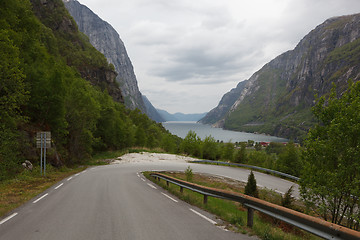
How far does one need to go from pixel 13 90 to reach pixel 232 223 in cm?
1730

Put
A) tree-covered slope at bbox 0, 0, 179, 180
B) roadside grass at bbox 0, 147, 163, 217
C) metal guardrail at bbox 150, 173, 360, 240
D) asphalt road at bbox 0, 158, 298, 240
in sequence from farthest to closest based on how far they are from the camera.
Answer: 1. tree-covered slope at bbox 0, 0, 179, 180
2. roadside grass at bbox 0, 147, 163, 217
3. asphalt road at bbox 0, 158, 298, 240
4. metal guardrail at bbox 150, 173, 360, 240

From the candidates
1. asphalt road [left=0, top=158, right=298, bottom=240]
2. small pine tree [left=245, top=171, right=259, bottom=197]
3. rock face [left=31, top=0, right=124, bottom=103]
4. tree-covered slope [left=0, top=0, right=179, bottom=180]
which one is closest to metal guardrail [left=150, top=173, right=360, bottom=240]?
asphalt road [left=0, top=158, right=298, bottom=240]

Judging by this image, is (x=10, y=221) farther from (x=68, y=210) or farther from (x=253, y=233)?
(x=253, y=233)

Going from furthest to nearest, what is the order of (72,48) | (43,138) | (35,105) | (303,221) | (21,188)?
(72,48)
(35,105)
(43,138)
(21,188)
(303,221)

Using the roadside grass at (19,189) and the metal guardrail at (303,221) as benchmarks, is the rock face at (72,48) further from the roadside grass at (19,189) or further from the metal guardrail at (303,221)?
the metal guardrail at (303,221)

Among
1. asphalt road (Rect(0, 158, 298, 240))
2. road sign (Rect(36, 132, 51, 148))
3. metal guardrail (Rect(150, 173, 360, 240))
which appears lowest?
asphalt road (Rect(0, 158, 298, 240))

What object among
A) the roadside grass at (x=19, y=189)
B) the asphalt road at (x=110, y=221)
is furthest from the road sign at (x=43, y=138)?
the asphalt road at (x=110, y=221)

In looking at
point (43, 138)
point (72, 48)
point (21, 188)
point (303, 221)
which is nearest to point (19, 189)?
point (21, 188)

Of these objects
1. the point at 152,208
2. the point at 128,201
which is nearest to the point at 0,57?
the point at 128,201

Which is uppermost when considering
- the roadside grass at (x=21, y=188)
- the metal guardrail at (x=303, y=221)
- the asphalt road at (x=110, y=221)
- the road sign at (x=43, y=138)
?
the road sign at (x=43, y=138)

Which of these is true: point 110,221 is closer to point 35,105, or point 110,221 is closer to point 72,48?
point 35,105

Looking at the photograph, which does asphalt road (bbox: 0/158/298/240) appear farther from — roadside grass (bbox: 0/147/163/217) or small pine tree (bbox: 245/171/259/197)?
small pine tree (bbox: 245/171/259/197)

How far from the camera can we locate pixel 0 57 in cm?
1489

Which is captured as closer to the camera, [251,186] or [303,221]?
[303,221]
